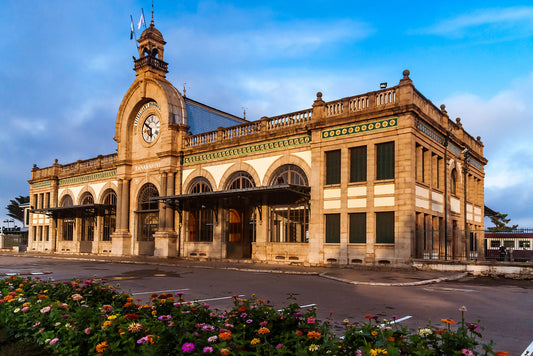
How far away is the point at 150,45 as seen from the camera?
36.6 m

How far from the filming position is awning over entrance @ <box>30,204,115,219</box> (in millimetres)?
37969

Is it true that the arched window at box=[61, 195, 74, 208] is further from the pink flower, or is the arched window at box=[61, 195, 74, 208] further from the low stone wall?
the pink flower

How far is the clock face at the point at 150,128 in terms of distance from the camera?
35281mm

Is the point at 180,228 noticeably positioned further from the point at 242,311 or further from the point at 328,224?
the point at 242,311

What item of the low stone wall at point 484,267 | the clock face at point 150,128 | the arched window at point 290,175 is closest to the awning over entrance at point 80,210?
the clock face at point 150,128

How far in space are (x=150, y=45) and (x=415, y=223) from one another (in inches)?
1018

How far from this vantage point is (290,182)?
2622 centimetres

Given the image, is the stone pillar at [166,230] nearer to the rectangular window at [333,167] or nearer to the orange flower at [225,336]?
the rectangular window at [333,167]

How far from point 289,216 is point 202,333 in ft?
69.9

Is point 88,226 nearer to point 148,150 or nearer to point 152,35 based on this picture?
point 148,150

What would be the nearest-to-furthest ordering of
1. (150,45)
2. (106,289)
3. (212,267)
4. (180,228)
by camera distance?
(106,289) < (212,267) < (180,228) < (150,45)

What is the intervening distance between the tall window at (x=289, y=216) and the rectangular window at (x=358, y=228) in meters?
2.99

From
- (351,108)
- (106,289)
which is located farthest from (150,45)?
(106,289)

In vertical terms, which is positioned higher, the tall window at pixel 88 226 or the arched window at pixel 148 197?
the arched window at pixel 148 197
